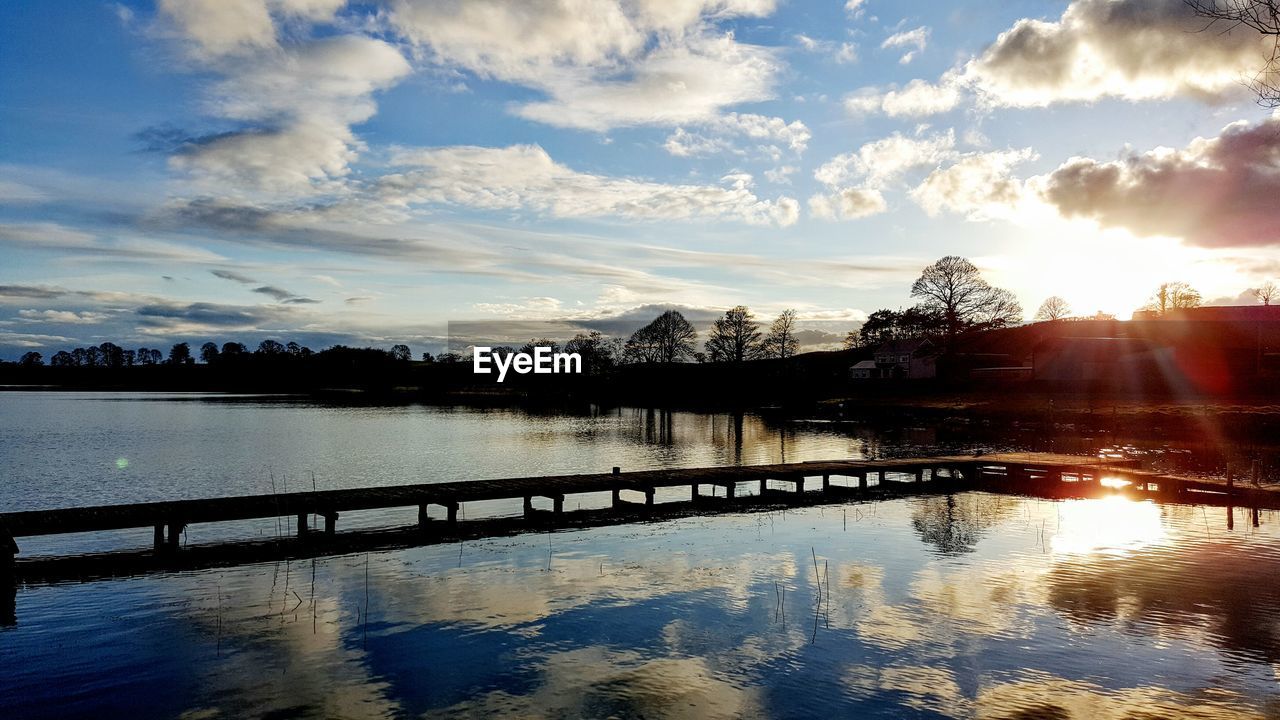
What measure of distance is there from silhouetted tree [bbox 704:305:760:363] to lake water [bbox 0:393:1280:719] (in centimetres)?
12656

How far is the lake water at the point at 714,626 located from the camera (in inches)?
480

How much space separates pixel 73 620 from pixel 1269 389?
94627 millimetres

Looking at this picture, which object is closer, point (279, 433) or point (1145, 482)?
point (1145, 482)

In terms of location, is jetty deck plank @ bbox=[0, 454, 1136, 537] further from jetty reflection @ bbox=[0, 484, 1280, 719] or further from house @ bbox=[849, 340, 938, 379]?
house @ bbox=[849, 340, 938, 379]

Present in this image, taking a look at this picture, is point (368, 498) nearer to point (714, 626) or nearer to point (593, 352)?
point (714, 626)

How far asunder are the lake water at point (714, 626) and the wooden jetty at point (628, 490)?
9.03 ft

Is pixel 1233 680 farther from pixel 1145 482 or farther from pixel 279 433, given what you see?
pixel 279 433

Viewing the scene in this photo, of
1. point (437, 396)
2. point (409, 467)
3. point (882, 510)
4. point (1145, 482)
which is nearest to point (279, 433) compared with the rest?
point (409, 467)

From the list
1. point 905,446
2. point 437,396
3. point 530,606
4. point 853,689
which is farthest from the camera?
point 437,396

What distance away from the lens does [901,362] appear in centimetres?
12750

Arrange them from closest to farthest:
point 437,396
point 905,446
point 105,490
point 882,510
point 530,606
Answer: point 530,606
point 882,510
point 105,490
point 905,446
point 437,396

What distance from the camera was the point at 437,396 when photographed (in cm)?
17838

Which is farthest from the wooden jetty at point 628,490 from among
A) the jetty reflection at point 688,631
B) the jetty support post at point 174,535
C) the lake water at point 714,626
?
the jetty reflection at point 688,631

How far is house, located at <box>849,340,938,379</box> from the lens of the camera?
120 m
